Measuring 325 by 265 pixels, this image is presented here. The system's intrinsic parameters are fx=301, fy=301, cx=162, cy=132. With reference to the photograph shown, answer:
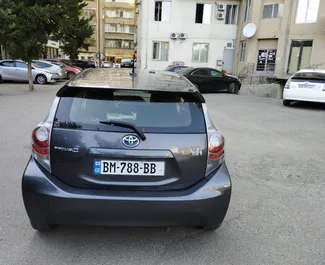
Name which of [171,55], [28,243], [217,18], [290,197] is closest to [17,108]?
[28,243]

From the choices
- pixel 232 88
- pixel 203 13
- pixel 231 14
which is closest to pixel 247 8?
pixel 231 14

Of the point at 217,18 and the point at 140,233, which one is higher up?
the point at 217,18

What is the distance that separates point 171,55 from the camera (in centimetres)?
2688

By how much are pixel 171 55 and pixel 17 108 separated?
18.8 meters

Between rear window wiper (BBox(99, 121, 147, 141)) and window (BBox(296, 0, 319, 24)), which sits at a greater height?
window (BBox(296, 0, 319, 24))

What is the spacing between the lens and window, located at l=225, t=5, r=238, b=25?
87.4ft

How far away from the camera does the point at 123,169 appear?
8.11 ft

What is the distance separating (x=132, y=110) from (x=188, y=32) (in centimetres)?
2546

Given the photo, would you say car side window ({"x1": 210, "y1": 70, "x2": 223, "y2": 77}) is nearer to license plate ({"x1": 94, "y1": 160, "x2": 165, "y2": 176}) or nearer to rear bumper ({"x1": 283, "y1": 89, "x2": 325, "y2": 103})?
rear bumper ({"x1": 283, "y1": 89, "x2": 325, "y2": 103})

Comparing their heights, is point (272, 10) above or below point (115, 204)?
above

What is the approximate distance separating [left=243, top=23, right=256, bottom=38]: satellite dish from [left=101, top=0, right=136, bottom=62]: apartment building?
45.0 m

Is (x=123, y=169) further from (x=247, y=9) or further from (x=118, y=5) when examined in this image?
(x=118, y=5)

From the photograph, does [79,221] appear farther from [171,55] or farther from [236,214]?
[171,55]

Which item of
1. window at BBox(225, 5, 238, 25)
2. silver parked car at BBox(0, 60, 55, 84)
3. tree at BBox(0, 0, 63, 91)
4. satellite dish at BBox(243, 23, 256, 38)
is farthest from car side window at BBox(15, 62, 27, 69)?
window at BBox(225, 5, 238, 25)
